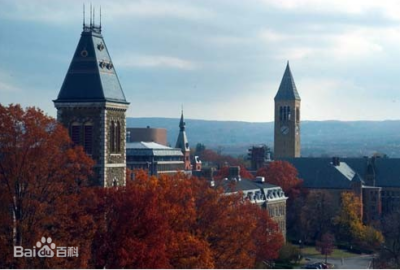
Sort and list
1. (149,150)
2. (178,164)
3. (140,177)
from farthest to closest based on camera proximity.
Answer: (178,164), (149,150), (140,177)

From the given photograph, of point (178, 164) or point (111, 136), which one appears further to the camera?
point (178, 164)

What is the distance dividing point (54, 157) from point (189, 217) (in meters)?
11.1

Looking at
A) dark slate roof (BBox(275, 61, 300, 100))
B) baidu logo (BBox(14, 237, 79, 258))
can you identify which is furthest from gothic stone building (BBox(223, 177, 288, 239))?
baidu logo (BBox(14, 237, 79, 258))

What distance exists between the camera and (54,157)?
137ft

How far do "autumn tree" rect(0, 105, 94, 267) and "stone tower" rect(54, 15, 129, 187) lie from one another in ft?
15.1

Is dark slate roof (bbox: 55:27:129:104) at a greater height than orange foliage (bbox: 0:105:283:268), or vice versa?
dark slate roof (bbox: 55:27:129:104)

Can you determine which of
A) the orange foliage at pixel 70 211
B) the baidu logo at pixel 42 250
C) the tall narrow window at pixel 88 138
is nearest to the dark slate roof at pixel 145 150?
the tall narrow window at pixel 88 138

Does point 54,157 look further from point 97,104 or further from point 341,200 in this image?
point 341,200

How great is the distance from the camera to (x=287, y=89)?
488 feet

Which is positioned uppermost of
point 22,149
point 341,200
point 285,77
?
point 285,77

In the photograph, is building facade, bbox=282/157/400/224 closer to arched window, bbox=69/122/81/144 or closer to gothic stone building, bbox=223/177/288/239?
gothic stone building, bbox=223/177/288/239

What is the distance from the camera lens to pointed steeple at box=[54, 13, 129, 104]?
47750 millimetres

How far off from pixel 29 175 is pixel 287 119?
360 ft

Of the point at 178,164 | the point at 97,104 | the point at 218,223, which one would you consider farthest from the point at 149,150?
the point at 97,104
